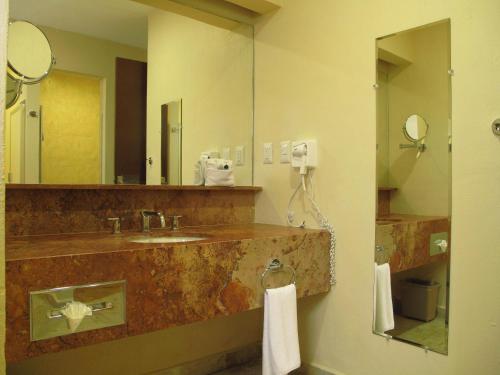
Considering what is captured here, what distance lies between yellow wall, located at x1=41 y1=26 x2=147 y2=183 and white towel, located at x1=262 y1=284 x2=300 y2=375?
2.95ft

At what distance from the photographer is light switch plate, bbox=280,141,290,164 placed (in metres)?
2.01

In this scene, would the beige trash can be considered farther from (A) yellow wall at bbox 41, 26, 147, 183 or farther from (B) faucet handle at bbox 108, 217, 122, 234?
(A) yellow wall at bbox 41, 26, 147, 183

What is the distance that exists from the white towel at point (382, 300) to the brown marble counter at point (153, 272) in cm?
25

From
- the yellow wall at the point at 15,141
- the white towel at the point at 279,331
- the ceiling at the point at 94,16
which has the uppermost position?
the ceiling at the point at 94,16

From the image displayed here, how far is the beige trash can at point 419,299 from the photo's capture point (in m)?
1.52

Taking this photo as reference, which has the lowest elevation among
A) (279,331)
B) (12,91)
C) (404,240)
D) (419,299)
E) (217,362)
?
(217,362)

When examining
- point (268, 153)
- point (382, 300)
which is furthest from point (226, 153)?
point (382, 300)

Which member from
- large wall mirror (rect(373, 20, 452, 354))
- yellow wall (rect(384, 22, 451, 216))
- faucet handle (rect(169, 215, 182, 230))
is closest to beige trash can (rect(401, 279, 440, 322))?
large wall mirror (rect(373, 20, 452, 354))

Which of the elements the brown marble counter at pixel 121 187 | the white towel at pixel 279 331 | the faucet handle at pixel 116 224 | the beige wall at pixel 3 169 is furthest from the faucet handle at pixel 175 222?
the beige wall at pixel 3 169

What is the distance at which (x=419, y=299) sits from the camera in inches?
62.0

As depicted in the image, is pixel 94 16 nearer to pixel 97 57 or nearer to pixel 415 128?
pixel 97 57

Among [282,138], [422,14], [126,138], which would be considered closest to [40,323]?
[126,138]

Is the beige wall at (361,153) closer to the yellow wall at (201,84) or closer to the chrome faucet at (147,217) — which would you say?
the yellow wall at (201,84)

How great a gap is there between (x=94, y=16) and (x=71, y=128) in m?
0.52
